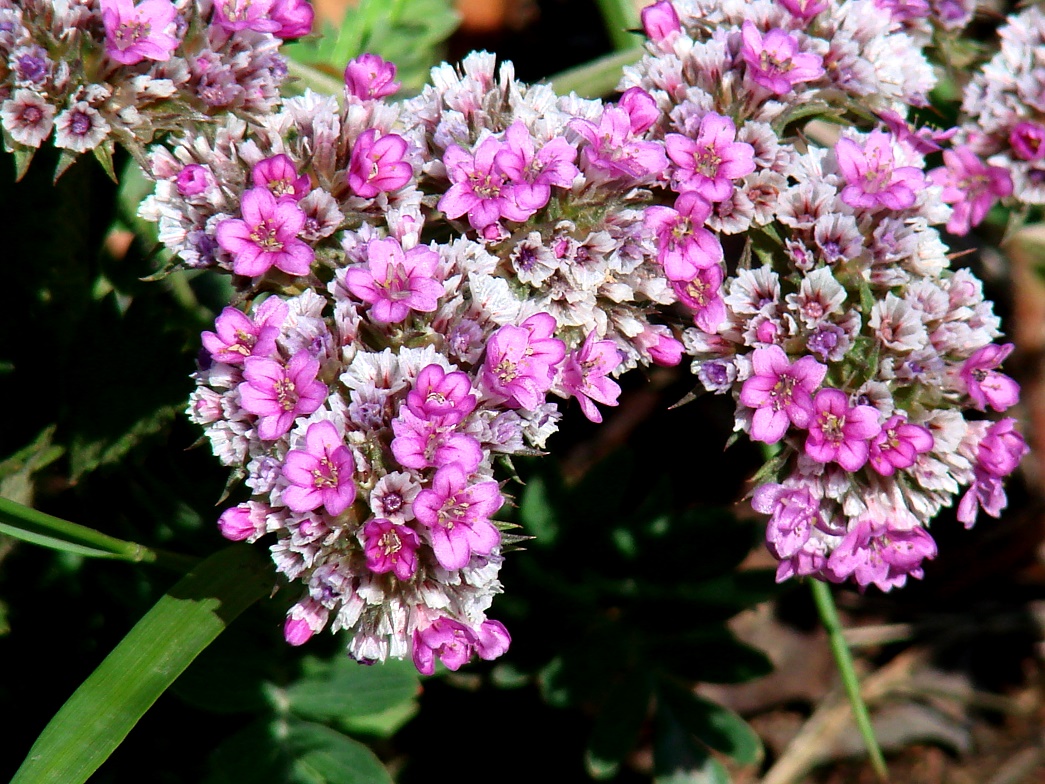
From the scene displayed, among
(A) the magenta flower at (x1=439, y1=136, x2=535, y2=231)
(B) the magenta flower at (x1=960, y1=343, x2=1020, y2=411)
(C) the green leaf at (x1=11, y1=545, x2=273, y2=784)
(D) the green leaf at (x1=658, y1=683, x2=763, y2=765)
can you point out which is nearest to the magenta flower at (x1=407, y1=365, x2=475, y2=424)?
(A) the magenta flower at (x1=439, y1=136, x2=535, y2=231)

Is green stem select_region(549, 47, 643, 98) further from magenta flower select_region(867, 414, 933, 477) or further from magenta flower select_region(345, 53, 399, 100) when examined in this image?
magenta flower select_region(867, 414, 933, 477)

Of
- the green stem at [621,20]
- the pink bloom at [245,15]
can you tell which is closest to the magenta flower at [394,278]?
the pink bloom at [245,15]

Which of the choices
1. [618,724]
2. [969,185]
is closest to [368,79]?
[969,185]

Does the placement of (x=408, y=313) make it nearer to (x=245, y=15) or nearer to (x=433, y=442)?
(x=433, y=442)

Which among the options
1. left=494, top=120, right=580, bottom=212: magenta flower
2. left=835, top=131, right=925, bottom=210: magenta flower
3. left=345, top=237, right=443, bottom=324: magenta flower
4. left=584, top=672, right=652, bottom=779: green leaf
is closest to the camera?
left=345, top=237, right=443, bottom=324: magenta flower

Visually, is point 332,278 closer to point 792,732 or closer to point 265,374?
point 265,374

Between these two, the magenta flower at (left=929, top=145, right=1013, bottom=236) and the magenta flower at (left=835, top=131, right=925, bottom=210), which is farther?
the magenta flower at (left=929, top=145, right=1013, bottom=236)

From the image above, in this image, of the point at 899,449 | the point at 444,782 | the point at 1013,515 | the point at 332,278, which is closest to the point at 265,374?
the point at 332,278
